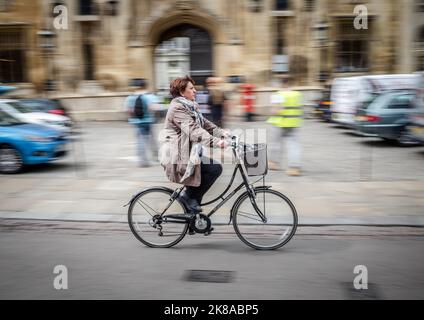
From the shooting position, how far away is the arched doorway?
845 inches

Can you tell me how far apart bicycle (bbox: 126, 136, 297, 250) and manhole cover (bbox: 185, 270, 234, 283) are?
2.21 ft

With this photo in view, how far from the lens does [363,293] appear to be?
4.07 meters

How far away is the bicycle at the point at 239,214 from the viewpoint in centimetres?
498

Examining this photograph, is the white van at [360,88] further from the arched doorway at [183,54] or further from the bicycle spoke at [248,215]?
the bicycle spoke at [248,215]

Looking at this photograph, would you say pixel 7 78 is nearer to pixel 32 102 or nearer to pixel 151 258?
pixel 32 102

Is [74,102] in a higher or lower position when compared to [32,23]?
lower

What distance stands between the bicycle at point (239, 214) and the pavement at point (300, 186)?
1082mm

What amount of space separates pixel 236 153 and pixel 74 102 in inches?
679

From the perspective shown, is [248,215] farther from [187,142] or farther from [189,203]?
[187,142]

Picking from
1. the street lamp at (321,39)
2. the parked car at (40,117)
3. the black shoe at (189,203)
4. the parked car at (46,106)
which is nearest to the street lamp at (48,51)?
the parked car at (46,106)

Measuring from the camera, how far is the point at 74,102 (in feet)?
68.5

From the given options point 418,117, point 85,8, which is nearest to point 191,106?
point 418,117
